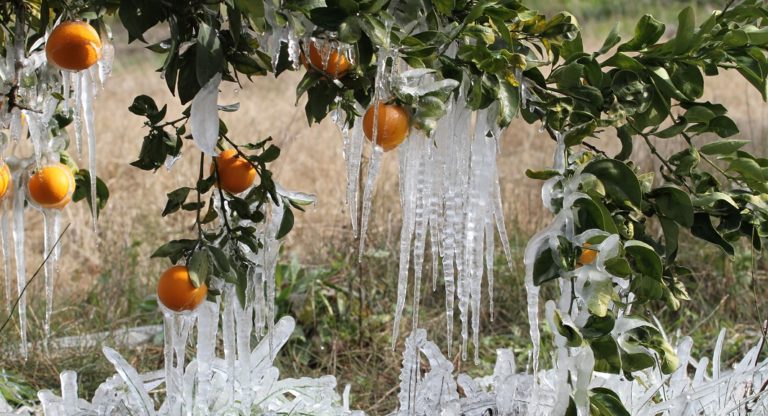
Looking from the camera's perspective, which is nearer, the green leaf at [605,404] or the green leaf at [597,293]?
the green leaf at [597,293]

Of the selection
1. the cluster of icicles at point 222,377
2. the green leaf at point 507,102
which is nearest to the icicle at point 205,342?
the cluster of icicles at point 222,377

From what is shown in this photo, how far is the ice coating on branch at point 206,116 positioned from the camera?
40.9 inches

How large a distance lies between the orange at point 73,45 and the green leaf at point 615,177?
57 centimetres

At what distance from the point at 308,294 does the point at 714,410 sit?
142 cm

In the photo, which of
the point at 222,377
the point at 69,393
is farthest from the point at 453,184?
the point at 69,393

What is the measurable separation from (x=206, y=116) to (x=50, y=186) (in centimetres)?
49

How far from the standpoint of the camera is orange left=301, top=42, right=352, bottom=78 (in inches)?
41.4

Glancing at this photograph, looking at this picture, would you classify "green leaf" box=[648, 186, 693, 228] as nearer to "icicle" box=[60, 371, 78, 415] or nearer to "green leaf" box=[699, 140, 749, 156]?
"green leaf" box=[699, 140, 749, 156]

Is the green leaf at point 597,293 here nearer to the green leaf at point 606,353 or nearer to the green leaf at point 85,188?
the green leaf at point 606,353

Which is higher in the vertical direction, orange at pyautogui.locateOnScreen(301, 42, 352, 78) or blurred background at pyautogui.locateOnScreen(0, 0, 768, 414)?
orange at pyautogui.locateOnScreen(301, 42, 352, 78)

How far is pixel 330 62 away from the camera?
3.52ft

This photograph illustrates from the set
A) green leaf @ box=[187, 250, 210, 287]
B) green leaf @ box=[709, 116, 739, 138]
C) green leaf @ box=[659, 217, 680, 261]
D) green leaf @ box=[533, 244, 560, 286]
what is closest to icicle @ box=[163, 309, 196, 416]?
green leaf @ box=[187, 250, 210, 287]

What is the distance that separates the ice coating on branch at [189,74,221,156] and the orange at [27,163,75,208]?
460mm

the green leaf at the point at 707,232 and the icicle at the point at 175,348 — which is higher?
the green leaf at the point at 707,232
